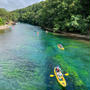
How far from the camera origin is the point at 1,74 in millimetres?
17047

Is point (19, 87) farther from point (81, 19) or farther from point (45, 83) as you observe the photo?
point (81, 19)

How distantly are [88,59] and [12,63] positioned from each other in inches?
640

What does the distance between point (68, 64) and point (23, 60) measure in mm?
9321

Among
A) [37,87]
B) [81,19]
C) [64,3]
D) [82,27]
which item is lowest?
[37,87]

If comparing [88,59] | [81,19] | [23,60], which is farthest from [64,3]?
[23,60]

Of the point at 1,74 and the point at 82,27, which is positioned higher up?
the point at 82,27

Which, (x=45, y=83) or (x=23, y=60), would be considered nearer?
(x=45, y=83)

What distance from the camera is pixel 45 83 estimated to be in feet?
48.4

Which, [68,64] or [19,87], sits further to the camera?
[68,64]

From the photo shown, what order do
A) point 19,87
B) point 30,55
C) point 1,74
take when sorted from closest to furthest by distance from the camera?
point 19,87
point 1,74
point 30,55

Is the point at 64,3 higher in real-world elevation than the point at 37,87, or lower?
higher

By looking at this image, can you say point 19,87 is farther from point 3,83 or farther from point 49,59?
point 49,59

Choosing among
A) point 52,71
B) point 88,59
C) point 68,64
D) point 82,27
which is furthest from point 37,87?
point 82,27

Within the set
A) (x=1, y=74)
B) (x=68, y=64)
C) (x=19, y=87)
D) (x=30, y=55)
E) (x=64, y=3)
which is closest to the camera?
(x=19, y=87)
